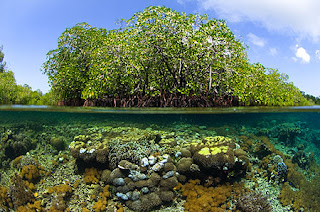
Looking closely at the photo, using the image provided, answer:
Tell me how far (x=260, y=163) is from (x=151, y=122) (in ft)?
14.0

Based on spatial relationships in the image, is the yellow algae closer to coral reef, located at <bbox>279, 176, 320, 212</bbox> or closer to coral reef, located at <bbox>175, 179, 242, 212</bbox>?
coral reef, located at <bbox>175, 179, 242, 212</bbox>

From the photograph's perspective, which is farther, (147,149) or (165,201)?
(147,149)

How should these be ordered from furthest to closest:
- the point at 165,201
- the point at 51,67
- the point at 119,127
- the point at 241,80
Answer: the point at 51,67, the point at 241,80, the point at 119,127, the point at 165,201

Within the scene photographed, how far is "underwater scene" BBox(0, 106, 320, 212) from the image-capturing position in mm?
7434

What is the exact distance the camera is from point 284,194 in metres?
8.16

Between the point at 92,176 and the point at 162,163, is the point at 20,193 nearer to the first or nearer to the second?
the point at 92,176

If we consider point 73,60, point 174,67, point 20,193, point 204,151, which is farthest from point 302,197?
point 73,60

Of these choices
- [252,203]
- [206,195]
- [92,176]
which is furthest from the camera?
[92,176]

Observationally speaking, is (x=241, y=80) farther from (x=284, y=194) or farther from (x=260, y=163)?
(x=284, y=194)

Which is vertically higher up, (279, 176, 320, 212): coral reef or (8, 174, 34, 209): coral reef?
(279, 176, 320, 212): coral reef

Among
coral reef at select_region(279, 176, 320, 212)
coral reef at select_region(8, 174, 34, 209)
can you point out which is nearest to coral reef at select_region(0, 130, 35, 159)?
coral reef at select_region(8, 174, 34, 209)

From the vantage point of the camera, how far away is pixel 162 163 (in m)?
7.55

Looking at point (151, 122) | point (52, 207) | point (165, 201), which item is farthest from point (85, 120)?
point (165, 201)

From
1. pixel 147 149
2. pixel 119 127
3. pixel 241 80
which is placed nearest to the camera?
pixel 147 149
